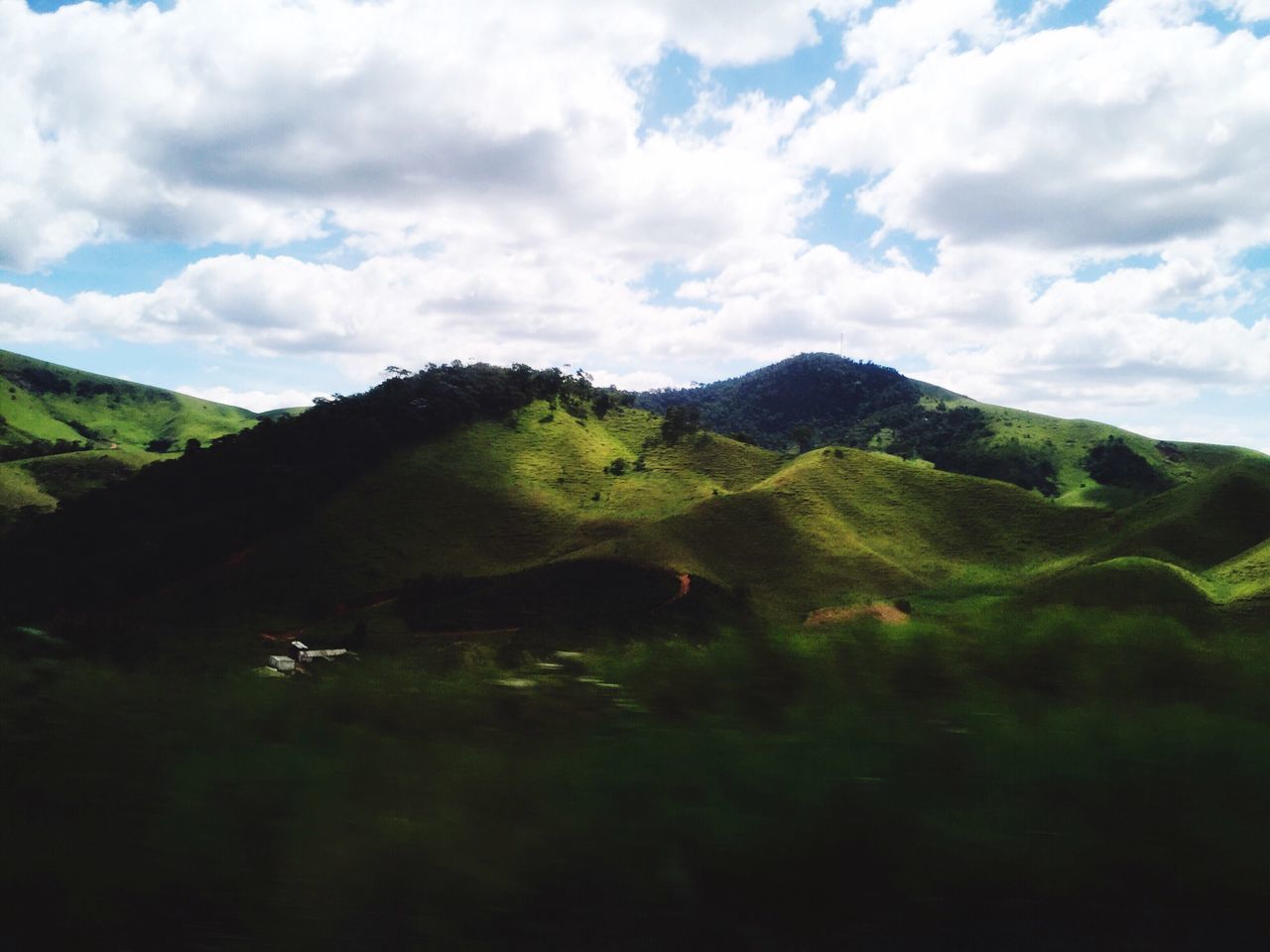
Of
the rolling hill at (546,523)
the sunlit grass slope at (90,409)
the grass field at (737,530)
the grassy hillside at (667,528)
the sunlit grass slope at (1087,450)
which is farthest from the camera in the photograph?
the sunlit grass slope at (90,409)

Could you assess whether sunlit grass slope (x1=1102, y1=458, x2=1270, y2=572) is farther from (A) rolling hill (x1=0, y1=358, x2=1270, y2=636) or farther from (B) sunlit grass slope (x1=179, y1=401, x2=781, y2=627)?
(B) sunlit grass slope (x1=179, y1=401, x2=781, y2=627)

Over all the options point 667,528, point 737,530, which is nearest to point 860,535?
A: point 737,530

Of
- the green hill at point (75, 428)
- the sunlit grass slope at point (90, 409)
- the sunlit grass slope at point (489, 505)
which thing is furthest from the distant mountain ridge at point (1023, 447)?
the sunlit grass slope at point (90, 409)

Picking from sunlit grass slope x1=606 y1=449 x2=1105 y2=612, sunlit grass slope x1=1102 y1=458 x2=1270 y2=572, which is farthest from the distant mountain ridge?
sunlit grass slope x1=1102 y1=458 x2=1270 y2=572

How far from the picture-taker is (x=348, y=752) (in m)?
3.39

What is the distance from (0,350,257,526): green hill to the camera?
102m

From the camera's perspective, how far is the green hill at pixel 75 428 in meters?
102

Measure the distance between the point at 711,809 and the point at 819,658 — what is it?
4.76 ft

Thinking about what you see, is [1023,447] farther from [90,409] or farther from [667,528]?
[90,409]

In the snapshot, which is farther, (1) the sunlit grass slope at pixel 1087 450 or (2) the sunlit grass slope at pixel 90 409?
(2) the sunlit grass slope at pixel 90 409

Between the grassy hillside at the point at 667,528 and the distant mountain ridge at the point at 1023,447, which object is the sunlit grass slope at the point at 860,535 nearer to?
the grassy hillside at the point at 667,528

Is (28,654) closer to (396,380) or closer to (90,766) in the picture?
(90,766)

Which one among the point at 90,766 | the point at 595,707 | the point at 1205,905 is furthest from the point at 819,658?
the point at 90,766

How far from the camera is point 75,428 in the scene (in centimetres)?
15912
